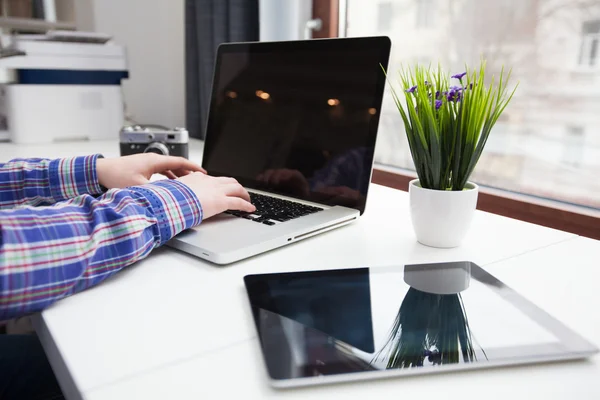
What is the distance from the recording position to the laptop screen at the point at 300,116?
0.72 meters

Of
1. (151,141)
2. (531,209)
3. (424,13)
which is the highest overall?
(424,13)

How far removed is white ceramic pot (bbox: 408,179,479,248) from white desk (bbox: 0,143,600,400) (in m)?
0.02

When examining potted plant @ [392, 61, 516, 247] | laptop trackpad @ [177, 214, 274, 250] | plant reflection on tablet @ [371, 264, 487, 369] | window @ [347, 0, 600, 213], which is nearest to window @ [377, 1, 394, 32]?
window @ [347, 0, 600, 213]

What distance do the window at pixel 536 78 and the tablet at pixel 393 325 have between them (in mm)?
562

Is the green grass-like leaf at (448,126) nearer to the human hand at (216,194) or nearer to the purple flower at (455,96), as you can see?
the purple flower at (455,96)

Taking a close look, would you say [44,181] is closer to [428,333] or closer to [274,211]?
[274,211]

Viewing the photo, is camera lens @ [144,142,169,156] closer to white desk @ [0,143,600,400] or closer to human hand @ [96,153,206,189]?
human hand @ [96,153,206,189]

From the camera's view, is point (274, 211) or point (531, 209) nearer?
point (274, 211)

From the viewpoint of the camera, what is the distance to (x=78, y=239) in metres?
0.48

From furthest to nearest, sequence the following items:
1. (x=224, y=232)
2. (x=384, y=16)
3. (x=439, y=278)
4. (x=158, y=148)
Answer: (x=384, y=16) → (x=158, y=148) → (x=224, y=232) → (x=439, y=278)

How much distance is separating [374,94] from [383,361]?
17.6 inches

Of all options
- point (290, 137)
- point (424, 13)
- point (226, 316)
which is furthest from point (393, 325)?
point (424, 13)

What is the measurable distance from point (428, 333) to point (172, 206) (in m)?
0.33

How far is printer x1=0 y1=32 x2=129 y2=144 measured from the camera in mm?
1425
